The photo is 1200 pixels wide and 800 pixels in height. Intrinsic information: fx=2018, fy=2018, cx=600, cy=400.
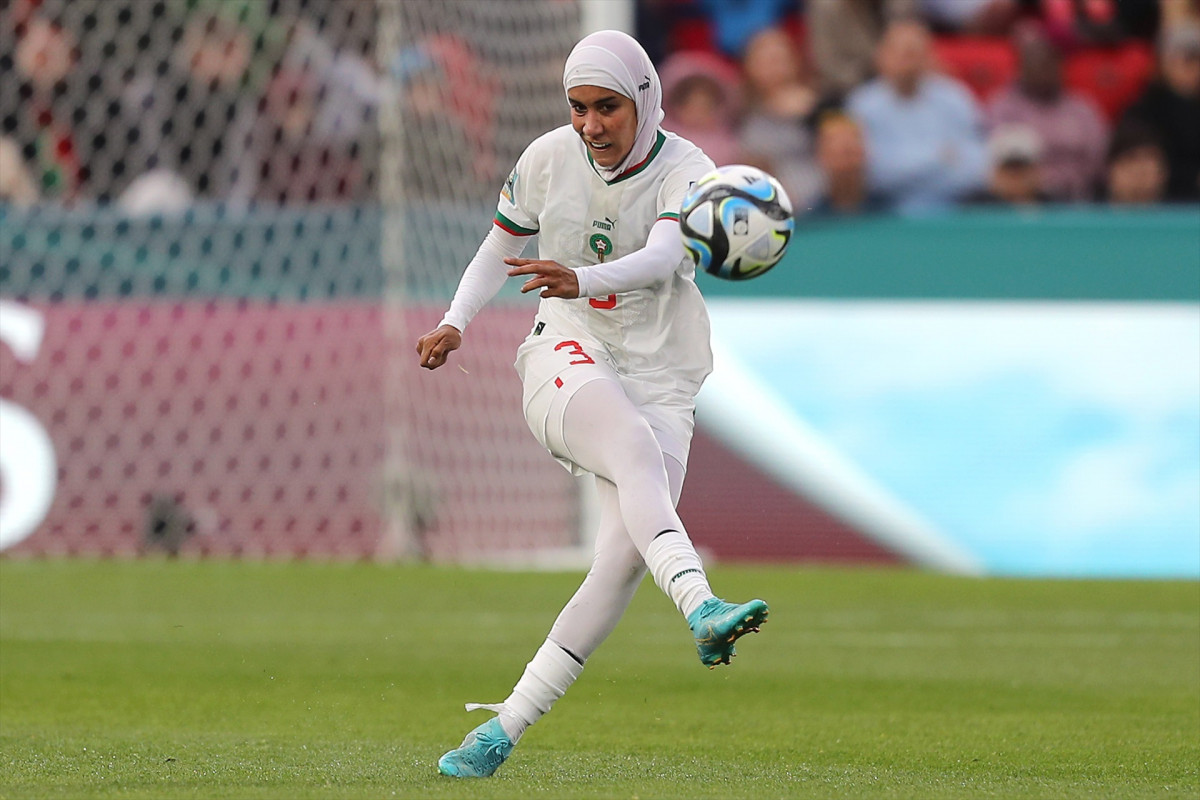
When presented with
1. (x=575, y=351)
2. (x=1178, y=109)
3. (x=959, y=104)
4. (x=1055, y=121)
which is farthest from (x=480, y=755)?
(x=1178, y=109)

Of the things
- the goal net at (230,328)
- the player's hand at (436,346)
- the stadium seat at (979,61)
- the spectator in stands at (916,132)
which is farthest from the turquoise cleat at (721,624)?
the stadium seat at (979,61)

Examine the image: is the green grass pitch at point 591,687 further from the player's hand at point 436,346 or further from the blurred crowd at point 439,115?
the blurred crowd at point 439,115

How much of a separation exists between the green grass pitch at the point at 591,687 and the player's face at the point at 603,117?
5.88 feet

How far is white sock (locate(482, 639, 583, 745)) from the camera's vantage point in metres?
5.71

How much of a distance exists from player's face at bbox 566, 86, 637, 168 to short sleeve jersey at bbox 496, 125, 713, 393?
0.13 m

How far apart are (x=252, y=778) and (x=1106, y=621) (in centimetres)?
609

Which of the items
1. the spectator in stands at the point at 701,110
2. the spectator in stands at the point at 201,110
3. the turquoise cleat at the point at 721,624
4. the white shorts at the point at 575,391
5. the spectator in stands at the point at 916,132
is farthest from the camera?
the spectator in stands at the point at 916,132

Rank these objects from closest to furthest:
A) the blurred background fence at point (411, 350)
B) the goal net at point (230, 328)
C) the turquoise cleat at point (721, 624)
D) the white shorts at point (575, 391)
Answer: the turquoise cleat at point (721, 624)
the white shorts at point (575, 391)
the blurred background fence at point (411, 350)
the goal net at point (230, 328)

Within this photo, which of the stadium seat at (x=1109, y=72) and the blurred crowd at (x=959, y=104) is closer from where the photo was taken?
the blurred crowd at (x=959, y=104)

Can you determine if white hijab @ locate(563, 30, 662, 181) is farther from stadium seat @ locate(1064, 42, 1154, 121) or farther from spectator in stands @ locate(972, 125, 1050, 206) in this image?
stadium seat @ locate(1064, 42, 1154, 121)

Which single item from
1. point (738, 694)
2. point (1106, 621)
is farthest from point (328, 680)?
point (1106, 621)

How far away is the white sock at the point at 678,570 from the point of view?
5301mm

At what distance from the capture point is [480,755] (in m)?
5.59

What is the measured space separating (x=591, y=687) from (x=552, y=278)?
3.09 meters
